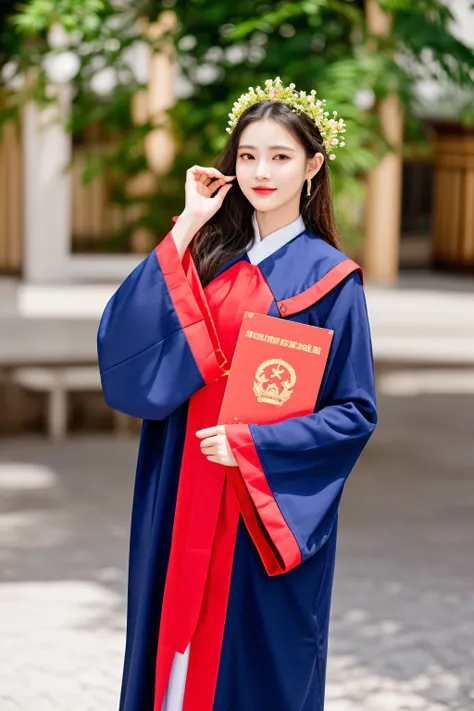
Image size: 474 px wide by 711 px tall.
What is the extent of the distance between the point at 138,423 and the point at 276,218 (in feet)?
22.9

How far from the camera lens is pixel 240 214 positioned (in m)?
3.08

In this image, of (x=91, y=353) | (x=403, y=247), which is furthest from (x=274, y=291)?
(x=403, y=247)

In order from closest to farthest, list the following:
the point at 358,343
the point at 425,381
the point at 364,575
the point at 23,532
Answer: the point at 358,343, the point at 364,575, the point at 23,532, the point at 425,381

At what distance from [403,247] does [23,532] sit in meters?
16.1

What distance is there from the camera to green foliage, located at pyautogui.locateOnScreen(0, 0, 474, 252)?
691 centimetres

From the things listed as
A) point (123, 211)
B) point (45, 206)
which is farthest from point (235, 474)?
point (45, 206)

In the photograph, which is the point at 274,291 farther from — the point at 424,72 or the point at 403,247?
the point at 403,247

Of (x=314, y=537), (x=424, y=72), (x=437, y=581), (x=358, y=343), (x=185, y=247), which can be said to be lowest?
(x=437, y=581)

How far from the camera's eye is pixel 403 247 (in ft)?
72.3

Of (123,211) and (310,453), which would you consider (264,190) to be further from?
(123,211)

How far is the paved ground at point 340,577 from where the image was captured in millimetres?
4582

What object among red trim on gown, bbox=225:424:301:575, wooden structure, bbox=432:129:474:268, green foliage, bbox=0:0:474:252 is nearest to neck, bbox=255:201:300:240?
red trim on gown, bbox=225:424:301:575

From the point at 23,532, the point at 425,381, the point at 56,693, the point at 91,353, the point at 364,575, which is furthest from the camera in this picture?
the point at 91,353

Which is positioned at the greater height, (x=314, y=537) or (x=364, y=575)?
(x=314, y=537)
